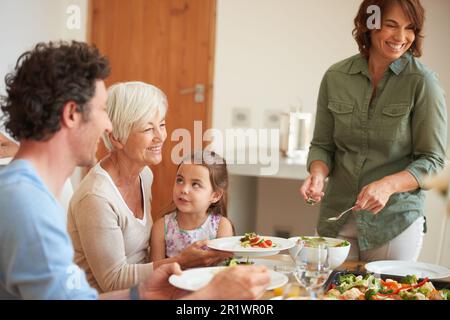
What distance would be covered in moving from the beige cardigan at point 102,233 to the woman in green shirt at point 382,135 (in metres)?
0.55

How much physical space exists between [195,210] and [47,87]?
34.9 inches

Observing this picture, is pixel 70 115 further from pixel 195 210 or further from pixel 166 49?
pixel 166 49

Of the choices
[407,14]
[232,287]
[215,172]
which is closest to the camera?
[232,287]

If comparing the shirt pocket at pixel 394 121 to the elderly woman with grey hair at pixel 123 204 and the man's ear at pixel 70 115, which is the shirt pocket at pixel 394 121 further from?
the man's ear at pixel 70 115

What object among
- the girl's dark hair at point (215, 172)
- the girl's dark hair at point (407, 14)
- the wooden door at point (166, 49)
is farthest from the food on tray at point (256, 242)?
the wooden door at point (166, 49)

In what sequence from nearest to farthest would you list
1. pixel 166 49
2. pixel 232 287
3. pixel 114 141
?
pixel 232 287
pixel 114 141
pixel 166 49

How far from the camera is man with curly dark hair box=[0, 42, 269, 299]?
1.06 meters

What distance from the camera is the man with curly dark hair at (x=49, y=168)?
41.8 inches

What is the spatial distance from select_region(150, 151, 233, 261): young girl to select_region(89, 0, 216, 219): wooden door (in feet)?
7.72

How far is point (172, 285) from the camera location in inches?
54.4

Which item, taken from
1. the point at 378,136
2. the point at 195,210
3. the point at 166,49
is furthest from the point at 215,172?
the point at 166,49

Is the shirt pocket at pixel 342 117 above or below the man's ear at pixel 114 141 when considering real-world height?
above

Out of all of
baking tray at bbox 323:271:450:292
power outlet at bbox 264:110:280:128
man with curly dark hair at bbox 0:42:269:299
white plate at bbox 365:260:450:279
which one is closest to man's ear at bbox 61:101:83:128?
man with curly dark hair at bbox 0:42:269:299

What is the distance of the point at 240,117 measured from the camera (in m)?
4.37
